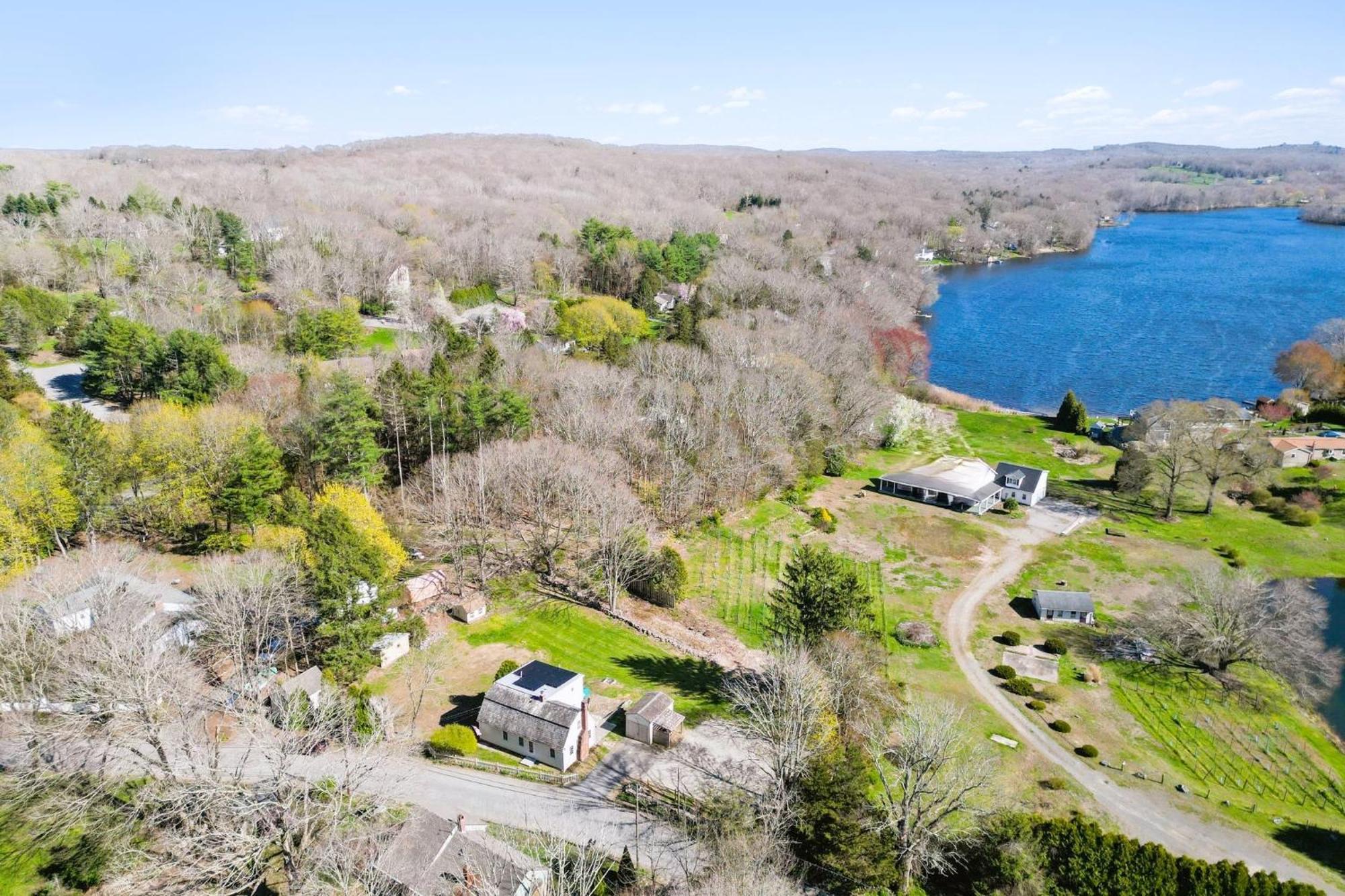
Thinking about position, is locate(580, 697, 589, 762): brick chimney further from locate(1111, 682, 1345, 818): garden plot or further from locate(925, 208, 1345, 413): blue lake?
locate(925, 208, 1345, 413): blue lake

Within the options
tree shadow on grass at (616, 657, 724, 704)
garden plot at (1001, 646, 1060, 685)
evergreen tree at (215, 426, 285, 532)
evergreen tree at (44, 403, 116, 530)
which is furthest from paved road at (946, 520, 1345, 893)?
evergreen tree at (44, 403, 116, 530)

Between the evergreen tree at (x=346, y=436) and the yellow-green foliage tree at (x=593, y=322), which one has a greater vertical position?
the yellow-green foliage tree at (x=593, y=322)

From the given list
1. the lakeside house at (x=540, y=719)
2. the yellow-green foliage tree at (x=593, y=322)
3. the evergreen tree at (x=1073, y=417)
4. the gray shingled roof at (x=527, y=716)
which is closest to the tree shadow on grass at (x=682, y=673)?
the lakeside house at (x=540, y=719)

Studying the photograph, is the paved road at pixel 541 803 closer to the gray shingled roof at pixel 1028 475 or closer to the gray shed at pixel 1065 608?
the gray shed at pixel 1065 608

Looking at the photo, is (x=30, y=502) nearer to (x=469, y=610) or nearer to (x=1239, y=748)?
(x=469, y=610)

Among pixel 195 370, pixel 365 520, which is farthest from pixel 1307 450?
pixel 195 370

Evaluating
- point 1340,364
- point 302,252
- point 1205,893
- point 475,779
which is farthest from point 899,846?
point 1340,364
